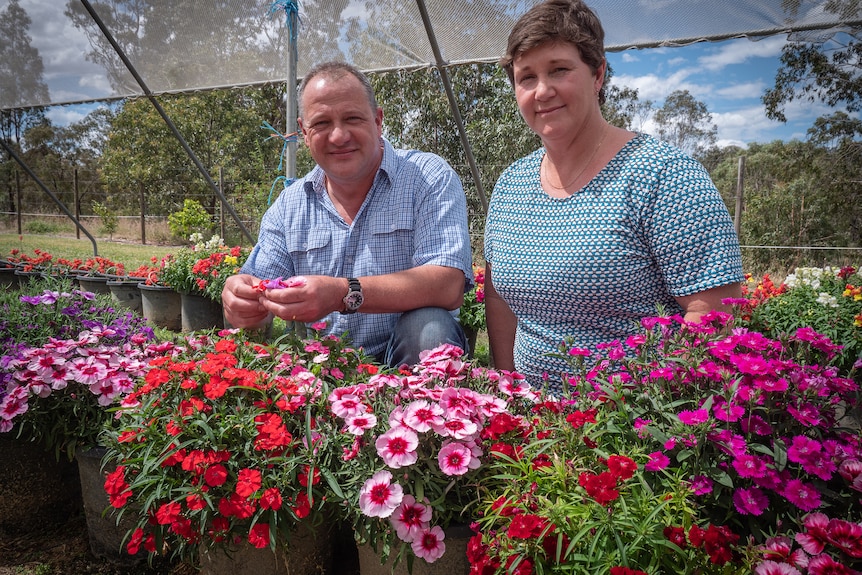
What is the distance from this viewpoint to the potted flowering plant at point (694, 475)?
815 millimetres

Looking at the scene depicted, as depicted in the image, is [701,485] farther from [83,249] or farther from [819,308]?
[83,249]

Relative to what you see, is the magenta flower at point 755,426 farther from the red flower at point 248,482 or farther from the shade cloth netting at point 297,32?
the shade cloth netting at point 297,32

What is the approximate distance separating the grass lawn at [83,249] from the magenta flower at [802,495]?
10.0m

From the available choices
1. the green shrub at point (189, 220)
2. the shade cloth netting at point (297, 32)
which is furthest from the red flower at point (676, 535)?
the green shrub at point (189, 220)

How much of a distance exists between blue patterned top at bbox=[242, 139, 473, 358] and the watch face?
30cm

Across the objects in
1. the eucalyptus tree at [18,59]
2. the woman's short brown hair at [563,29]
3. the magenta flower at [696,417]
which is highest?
the eucalyptus tree at [18,59]

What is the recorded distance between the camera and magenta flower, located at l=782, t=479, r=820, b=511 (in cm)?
82

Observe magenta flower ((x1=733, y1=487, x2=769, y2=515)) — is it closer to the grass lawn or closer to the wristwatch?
the wristwatch

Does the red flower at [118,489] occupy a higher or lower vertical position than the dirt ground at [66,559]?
higher

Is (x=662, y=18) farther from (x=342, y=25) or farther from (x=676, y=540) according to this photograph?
(x=676, y=540)

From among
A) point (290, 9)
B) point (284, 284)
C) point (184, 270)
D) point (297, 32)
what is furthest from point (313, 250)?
point (184, 270)

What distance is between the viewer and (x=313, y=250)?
6.65ft

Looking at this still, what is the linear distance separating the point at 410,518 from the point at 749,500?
1.79 ft

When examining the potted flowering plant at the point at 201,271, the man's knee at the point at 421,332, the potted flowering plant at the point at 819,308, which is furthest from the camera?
the potted flowering plant at the point at 201,271
